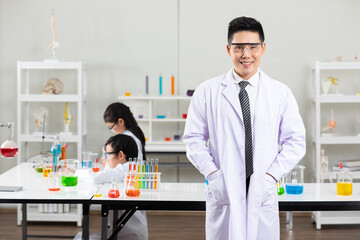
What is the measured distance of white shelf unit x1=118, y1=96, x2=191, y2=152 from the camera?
16.5ft

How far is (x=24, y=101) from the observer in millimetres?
5164

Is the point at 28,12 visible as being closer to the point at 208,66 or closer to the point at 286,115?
the point at 208,66

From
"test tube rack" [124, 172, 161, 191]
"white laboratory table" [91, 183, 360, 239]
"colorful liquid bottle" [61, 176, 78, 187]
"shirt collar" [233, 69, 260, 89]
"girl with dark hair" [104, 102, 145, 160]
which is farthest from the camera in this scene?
"girl with dark hair" [104, 102, 145, 160]

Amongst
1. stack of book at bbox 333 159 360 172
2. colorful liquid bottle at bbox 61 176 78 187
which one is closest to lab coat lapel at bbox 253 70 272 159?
colorful liquid bottle at bbox 61 176 78 187

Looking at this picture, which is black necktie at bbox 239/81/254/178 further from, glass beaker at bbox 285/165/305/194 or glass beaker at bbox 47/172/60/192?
glass beaker at bbox 47/172/60/192

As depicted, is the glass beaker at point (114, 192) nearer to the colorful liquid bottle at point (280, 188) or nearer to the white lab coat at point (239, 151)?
the white lab coat at point (239, 151)

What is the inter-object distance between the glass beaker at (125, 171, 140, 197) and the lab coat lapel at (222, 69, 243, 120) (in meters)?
0.92

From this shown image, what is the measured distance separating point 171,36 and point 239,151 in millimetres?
3249

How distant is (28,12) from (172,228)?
2.61 metres

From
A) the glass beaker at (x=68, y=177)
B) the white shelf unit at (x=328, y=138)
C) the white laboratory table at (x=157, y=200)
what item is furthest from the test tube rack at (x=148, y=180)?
the white shelf unit at (x=328, y=138)

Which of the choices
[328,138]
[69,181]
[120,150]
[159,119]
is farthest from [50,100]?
[328,138]

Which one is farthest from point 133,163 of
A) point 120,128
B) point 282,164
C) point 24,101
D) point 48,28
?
point 48,28

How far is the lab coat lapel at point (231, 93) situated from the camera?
2.33 m

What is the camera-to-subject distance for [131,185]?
301 centimetres
